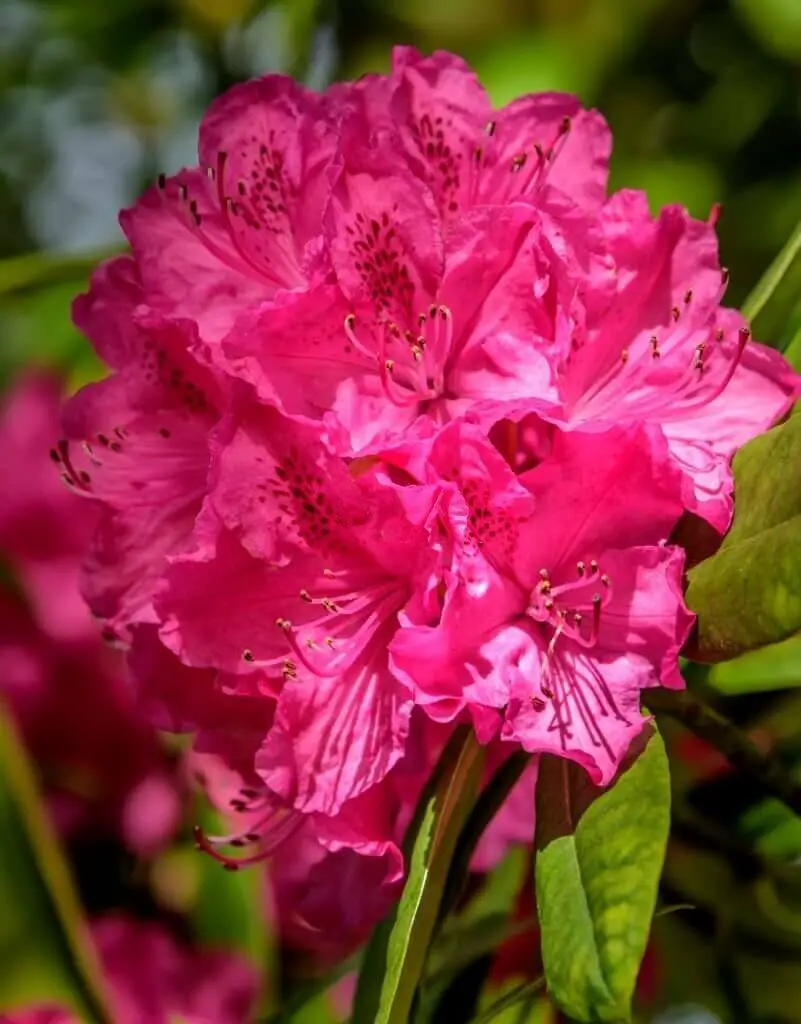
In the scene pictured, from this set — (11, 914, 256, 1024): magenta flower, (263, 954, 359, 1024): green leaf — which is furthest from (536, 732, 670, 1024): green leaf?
(11, 914, 256, 1024): magenta flower

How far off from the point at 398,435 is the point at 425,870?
7.7 inches

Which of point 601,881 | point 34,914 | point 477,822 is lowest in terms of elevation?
point 34,914

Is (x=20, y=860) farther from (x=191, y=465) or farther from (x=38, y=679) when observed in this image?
(x=38, y=679)

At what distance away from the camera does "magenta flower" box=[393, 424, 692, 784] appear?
659 mm

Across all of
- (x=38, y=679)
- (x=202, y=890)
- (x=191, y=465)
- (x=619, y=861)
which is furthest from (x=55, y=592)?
(x=619, y=861)

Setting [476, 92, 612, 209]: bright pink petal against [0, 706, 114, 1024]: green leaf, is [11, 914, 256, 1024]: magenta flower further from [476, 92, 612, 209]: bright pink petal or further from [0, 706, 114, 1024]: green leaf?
[476, 92, 612, 209]: bright pink petal

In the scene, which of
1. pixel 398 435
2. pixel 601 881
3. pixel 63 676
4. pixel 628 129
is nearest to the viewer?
pixel 601 881

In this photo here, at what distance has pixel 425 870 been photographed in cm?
69

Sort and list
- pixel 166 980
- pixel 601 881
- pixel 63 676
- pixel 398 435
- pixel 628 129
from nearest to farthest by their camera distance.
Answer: pixel 601 881, pixel 398 435, pixel 166 980, pixel 63 676, pixel 628 129

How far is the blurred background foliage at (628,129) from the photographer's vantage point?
3.21 feet

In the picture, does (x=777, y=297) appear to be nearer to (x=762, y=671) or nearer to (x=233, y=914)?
(x=762, y=671)

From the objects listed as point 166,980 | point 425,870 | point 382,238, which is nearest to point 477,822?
point 425,870

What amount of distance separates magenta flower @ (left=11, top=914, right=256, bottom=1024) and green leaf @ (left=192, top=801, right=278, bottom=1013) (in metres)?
0.02

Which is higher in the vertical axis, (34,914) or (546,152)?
(546,152)
